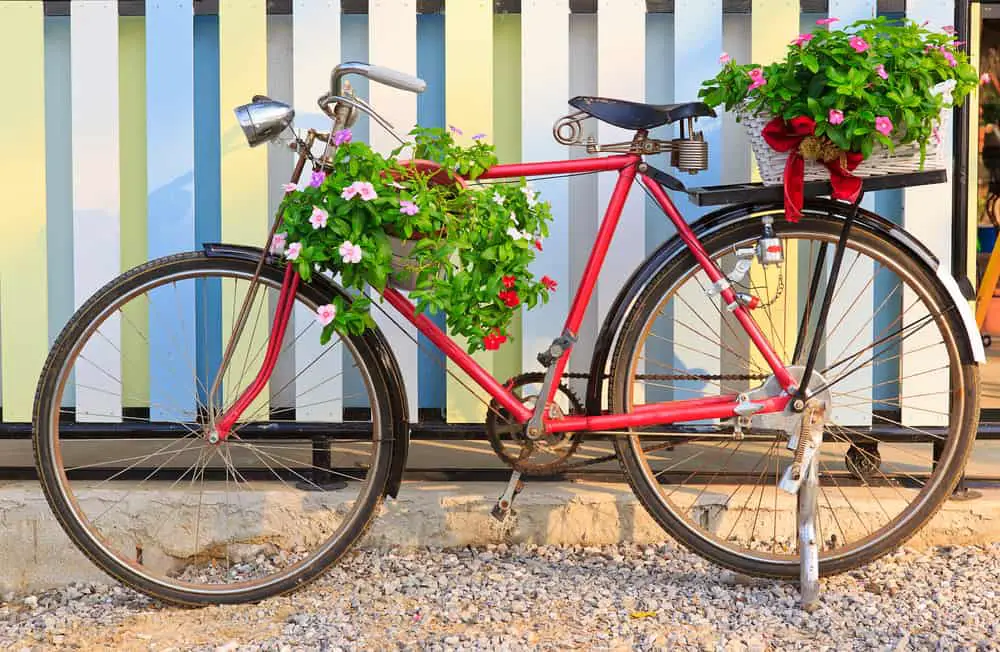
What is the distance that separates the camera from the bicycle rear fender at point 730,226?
2.67 metres

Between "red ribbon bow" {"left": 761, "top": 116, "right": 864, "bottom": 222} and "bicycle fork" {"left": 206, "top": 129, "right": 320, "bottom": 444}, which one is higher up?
"red ribbon bow" {"left": 761, "top": 116, "right": 864, "bottom": 222}

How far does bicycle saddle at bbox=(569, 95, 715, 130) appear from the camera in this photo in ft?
8.32

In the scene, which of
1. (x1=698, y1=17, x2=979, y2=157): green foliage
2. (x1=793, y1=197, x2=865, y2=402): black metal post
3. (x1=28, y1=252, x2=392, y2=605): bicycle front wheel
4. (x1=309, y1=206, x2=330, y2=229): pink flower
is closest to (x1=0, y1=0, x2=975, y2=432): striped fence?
(x1=28, y1=252, x2=392, y2=605): bicycle front wheel

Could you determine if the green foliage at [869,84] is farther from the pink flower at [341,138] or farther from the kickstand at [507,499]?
the kickstand at [507,499]

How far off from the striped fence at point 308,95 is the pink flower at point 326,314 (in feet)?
2.12

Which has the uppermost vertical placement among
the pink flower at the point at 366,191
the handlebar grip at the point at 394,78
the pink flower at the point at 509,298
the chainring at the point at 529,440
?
the handlebar grip at the point at 394,78

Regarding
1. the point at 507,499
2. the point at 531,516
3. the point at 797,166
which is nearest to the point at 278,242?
the point at 507,499

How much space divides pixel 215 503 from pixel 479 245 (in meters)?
1.12

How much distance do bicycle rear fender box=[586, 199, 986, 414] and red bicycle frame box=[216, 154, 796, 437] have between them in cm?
5

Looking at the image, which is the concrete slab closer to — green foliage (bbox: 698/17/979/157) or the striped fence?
the striped fence

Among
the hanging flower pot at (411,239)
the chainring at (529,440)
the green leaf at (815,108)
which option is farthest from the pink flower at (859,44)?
the chainring at (529,440)

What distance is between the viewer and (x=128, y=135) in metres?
3.32

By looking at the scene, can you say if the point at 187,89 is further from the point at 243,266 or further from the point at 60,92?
the point at 243,266

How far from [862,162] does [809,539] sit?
899 millimetres
